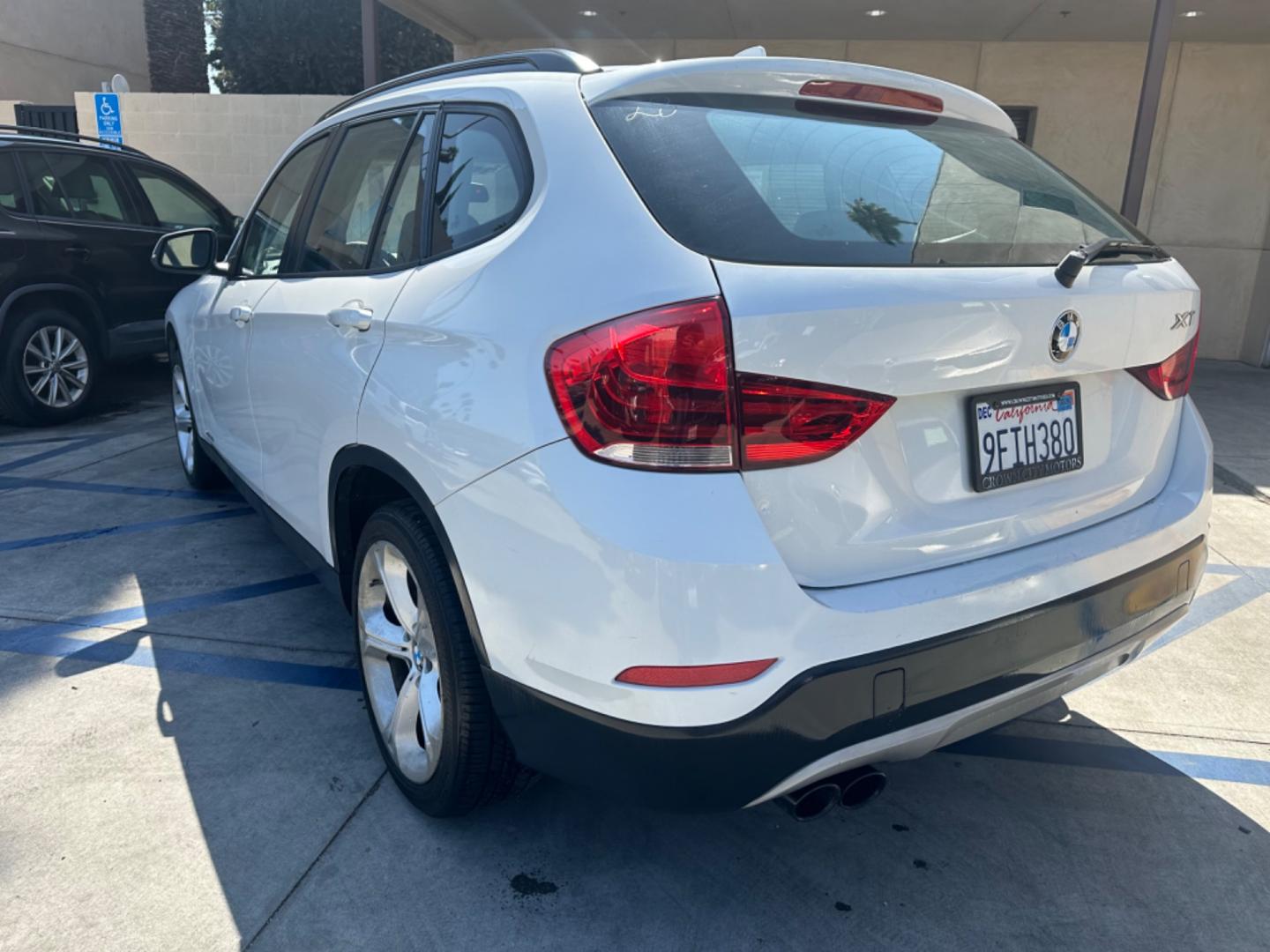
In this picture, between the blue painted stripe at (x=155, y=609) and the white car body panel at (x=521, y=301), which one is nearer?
the white car body panel at (x=521, y=301)

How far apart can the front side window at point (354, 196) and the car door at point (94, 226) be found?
197 inches

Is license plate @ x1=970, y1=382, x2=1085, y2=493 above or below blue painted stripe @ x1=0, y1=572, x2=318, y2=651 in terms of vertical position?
above

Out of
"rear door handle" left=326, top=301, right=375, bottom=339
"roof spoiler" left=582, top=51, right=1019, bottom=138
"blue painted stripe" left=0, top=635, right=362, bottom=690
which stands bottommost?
"blue painted stripe" left=0, top=635, right=362, bottom=690

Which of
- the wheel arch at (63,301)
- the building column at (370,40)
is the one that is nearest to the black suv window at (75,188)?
the wheel arch at (63,301)

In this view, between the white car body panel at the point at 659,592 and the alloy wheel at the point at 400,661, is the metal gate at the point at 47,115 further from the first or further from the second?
the white car body panel at the point at 659,592

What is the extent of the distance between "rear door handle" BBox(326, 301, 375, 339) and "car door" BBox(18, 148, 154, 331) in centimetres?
555

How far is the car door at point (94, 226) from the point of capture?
700 centimetres

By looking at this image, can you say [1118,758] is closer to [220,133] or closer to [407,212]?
[407,212]

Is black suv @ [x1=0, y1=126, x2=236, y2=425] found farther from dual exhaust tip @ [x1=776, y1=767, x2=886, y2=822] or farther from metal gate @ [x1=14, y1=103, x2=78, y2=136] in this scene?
metal gate @ [x1=14, y1=103, x2=78, y2=136]

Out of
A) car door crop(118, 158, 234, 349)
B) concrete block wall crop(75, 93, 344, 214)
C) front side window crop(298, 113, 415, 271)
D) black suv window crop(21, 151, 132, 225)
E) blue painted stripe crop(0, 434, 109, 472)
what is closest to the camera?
front side window crop(298, 113, 415, 271)

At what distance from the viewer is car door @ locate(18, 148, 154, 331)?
7.00 m

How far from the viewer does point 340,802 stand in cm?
262

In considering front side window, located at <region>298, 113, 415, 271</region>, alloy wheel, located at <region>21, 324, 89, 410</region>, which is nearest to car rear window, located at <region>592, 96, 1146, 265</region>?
front side window, located at <region>298, 113, 415, 271</region>

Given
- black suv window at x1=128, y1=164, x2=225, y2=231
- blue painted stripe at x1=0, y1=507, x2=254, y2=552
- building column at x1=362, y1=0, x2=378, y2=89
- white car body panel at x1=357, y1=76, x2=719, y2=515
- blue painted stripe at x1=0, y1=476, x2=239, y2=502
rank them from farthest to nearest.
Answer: building column at x1=362, y1=0, x2=378, y2=89, black suv window at x1=128, y1=164, x2=225, y2=231, blue painted stripe at x1=0, y1=476, x2=239, y2=502, blue painted stripe at x1=0, y1=507, x2=254, y2=552, white car body panel at x1=357, y1=76, x2=719, y2=515
